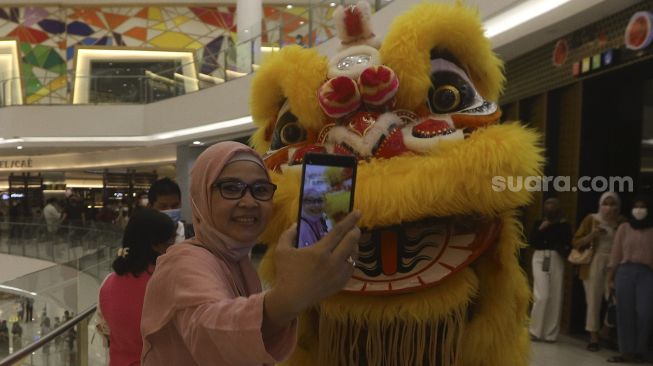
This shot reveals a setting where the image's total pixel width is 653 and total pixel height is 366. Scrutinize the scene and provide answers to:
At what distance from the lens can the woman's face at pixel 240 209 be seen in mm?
1026

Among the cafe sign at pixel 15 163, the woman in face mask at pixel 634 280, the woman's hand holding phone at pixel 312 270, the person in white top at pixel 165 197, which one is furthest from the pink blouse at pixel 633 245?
the cafe sign at pixel 15 163

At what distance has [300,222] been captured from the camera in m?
0.91

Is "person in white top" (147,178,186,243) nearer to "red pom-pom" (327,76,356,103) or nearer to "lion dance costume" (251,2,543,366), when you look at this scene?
"lion dance costume" (251,2,543,366)

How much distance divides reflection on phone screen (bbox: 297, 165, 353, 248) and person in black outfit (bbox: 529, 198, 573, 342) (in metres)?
4.32

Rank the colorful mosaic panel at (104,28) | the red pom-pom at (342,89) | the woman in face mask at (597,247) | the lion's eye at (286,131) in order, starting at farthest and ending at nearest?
the colorful mosaic panel at (104,28) → the woman in face mask at (597,247) → the lion's eye at (286,131) → the red pom-pom at (342,89)

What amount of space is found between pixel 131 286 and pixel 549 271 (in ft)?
12.2

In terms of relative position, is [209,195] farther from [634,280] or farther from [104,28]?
[104,28]

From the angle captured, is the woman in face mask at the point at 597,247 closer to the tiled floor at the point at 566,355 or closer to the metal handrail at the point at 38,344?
the tiled floor at the point at 566,355

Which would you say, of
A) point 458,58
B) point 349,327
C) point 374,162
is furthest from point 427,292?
point 458,58

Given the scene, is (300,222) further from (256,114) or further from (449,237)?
(256,114)

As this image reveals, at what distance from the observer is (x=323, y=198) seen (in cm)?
94

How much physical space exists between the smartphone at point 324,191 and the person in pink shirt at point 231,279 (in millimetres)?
43

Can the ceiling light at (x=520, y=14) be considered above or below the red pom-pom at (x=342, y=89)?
above

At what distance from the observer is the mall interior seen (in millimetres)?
4527
